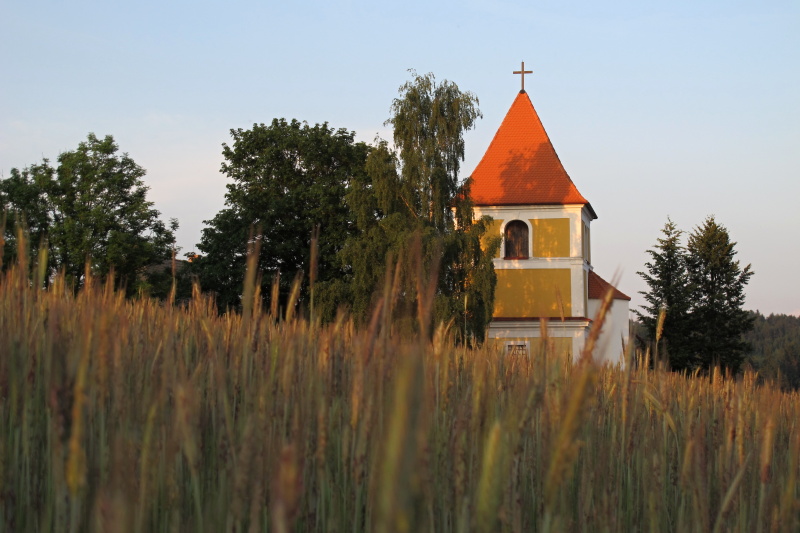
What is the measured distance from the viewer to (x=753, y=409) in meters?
4.12

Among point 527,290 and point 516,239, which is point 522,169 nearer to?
point 516,239

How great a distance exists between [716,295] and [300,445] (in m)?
49.0

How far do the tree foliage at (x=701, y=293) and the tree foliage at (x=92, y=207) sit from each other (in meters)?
25.9

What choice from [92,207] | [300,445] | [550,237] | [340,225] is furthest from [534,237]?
[300,445]

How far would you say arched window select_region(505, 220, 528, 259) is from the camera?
36.8 m

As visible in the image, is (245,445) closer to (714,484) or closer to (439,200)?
(714,484)

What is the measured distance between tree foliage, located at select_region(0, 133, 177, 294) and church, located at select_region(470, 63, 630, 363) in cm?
1481

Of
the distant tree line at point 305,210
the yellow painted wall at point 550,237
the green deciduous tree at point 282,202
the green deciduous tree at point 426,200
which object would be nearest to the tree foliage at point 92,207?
the distant tree line at point 305,210

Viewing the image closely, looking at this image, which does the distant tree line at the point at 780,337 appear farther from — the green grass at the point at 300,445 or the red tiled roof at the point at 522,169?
the green grass at the point at 300,445

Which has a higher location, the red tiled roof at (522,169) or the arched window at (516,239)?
the red tiled roof at (522,169)

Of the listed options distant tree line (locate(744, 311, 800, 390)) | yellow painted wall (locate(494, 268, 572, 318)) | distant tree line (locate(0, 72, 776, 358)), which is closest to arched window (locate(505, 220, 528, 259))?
yellow painted wall (locate(494, 268, 572, 318))

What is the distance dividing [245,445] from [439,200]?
27948 millimetres

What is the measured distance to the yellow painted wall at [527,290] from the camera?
1405 inches

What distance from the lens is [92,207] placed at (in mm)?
40906
